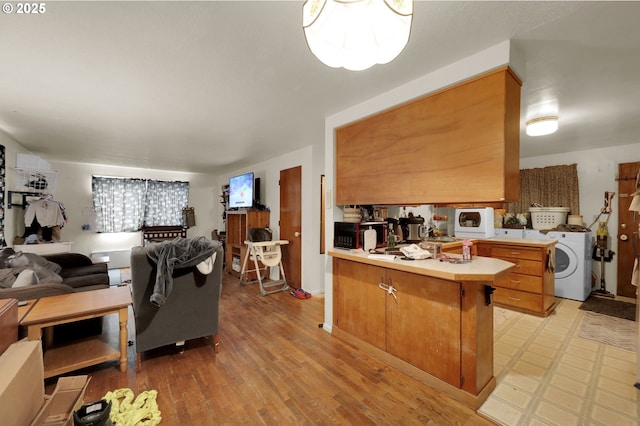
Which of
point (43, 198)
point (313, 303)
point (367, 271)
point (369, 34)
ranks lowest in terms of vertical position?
point (313, 303)

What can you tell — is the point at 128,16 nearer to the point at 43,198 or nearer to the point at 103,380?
Result: the point at 103,380

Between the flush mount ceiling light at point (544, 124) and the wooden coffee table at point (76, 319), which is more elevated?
the flush mount ceiling light at point (544, 124)

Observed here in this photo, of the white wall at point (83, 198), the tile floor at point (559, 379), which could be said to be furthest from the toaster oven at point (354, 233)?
the white wall at point (83, 198)

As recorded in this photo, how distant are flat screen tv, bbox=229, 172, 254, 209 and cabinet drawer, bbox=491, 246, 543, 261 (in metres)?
4.05

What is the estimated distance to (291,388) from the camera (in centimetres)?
187

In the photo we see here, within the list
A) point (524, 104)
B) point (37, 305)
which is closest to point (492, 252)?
point (524, 104)

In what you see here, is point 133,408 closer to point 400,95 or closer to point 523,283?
point 400,95

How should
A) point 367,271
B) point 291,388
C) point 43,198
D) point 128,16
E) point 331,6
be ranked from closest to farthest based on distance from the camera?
point 331,6
point 128,16
point 291,388
point 367,271
point 43,198

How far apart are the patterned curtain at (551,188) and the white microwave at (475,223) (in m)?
1.34

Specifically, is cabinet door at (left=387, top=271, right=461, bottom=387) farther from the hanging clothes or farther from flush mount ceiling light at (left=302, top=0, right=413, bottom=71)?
the hanging clothes

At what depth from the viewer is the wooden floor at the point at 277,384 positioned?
1.61 metres

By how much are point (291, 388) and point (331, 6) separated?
2249 mm

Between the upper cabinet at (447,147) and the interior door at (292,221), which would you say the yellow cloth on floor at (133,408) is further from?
the interior door at (292,221)

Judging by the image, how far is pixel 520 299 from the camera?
3266 mm
